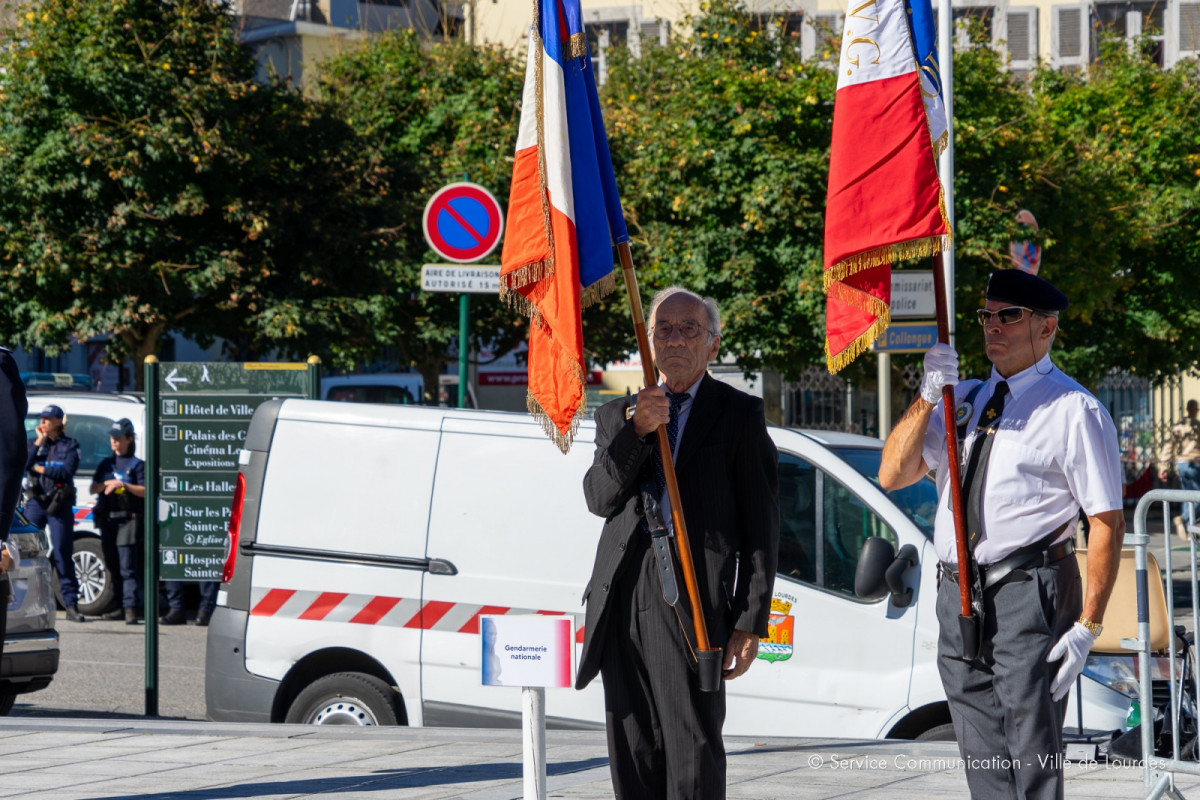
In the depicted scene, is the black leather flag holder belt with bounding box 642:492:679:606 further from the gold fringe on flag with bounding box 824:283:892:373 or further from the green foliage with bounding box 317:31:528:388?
the green foliage with bounding box 317:31:528:388

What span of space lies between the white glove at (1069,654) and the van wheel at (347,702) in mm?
3994

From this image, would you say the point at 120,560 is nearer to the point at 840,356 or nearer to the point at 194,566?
the point at 194,566

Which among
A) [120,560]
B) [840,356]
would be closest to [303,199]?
[120,560]

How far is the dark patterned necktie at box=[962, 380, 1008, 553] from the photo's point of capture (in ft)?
13.0

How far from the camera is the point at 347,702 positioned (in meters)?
7.18

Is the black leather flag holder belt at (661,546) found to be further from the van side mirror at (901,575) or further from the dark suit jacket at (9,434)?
the dark suit jacket at (9,434)

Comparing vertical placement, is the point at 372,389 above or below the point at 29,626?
above

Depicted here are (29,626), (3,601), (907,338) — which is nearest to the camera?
(3,601)

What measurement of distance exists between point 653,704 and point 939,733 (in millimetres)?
2799

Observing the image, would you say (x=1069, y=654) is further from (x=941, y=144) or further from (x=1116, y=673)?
(x=1116, y=673)

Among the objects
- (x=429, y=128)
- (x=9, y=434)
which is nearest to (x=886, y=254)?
(x=9, y=434)

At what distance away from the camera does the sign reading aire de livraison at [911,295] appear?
11.5 m

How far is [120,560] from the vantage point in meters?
13.8

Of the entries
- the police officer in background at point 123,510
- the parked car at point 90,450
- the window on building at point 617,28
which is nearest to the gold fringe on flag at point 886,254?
the police officer in background at point 123,510
